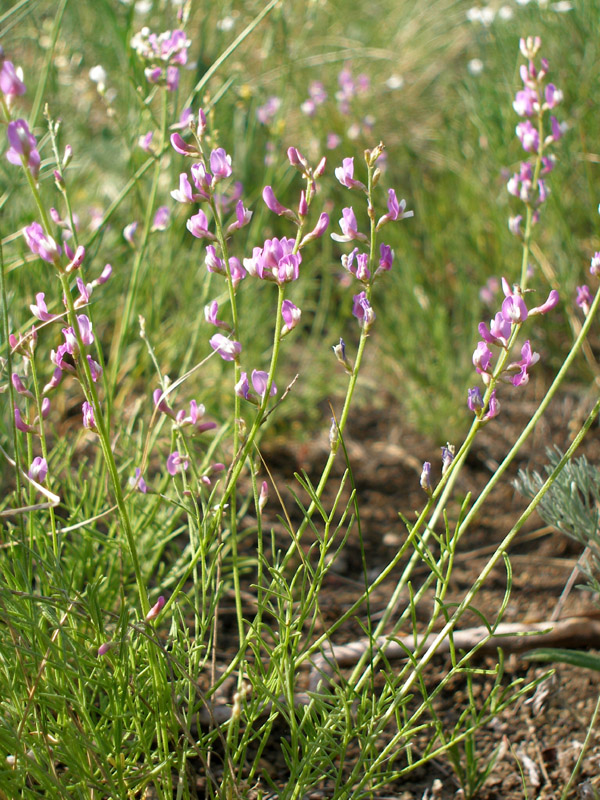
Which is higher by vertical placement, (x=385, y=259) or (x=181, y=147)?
(x=181, y=147)

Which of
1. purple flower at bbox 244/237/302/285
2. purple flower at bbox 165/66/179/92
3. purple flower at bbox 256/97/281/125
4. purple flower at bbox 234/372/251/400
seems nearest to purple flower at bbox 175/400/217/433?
purple flower at bbox 234/372/251/400

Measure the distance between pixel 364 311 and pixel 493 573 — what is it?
1.18 metres

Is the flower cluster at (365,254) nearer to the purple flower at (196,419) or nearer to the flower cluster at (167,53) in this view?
the purple flower at (196,419)

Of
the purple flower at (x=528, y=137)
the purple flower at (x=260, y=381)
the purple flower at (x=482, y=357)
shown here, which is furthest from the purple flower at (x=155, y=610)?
the purple flower at (x=528, y=137)

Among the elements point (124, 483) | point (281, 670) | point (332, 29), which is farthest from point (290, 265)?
point (332, 29)

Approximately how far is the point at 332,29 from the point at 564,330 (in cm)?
305

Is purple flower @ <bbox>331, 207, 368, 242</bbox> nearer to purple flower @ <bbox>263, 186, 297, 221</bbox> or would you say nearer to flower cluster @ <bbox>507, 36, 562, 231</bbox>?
Answer: purple flower @ <bbox>263, 186, 297, 221</bbox>

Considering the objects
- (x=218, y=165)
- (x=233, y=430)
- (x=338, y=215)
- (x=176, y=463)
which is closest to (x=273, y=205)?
(x=218, y=165)

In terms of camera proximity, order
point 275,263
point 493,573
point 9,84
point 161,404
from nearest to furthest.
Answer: point 9,84 < point 275,263 < point 161,404 < point 493,573

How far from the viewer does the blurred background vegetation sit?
232 centimetres

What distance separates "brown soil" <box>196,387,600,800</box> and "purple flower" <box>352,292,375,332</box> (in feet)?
1.45

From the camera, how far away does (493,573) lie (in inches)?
78.0

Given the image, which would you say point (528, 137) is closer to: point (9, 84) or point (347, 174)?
point (347, 174)

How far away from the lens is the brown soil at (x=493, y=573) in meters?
1.38
